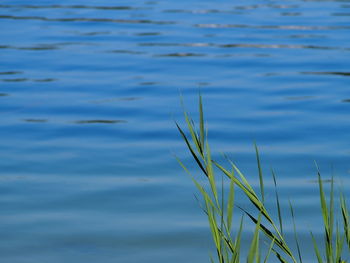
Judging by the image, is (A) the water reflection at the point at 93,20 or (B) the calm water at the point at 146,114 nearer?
(B) the calm water at the point at 146,114

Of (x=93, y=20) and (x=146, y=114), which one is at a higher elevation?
(x=93, y=20)

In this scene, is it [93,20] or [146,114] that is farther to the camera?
[93,20]

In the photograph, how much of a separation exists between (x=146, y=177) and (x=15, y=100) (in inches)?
74.1

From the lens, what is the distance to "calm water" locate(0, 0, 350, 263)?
3.52 m

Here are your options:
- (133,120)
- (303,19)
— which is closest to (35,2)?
(303,19)

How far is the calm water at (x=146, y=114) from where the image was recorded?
139 inches

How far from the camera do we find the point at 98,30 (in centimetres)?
837

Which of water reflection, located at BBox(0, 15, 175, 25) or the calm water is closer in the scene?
the calm water

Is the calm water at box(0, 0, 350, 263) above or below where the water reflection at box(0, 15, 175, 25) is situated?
below

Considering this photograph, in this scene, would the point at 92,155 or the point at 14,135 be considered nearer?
the point at 92,155

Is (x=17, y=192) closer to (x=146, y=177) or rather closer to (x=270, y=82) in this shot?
(x=146, y=177)

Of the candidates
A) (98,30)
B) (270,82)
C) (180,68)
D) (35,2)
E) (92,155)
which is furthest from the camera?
(35,2)

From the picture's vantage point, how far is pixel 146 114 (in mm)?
5391

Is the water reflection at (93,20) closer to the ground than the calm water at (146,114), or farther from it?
farther from it
